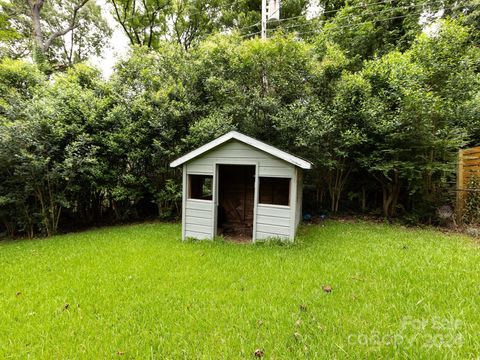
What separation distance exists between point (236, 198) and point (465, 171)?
269 inches

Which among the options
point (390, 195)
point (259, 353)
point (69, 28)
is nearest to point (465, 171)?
point (390, 195)

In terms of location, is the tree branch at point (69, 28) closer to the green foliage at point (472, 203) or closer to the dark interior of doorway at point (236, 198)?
the dark interior of doorway at point (236, 198)

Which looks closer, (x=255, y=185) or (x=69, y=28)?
(x=255, y=185)

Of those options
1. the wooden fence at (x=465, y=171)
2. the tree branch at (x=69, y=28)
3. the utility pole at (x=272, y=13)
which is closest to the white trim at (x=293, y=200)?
the wooden fence at (x=465, y=171)

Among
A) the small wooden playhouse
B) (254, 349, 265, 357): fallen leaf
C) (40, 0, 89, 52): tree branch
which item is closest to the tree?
(40, 0, 89, 52): tree branch

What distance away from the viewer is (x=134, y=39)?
15.9 m

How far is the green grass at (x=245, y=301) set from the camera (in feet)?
7.00

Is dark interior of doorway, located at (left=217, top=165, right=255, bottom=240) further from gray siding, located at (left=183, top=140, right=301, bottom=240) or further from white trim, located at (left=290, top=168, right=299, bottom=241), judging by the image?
white trim, located at (left=290, top=168, right=299, bottom=241)

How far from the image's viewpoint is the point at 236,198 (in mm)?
7785

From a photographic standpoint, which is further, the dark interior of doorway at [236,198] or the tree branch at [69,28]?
the tree branch at [69,28]

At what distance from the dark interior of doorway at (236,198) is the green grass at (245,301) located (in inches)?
97.1

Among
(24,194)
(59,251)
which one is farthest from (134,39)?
(59,251)

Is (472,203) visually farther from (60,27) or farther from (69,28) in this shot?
(60,27)

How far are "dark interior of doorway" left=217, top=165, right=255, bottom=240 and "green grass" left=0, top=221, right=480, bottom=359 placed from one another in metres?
2.47
